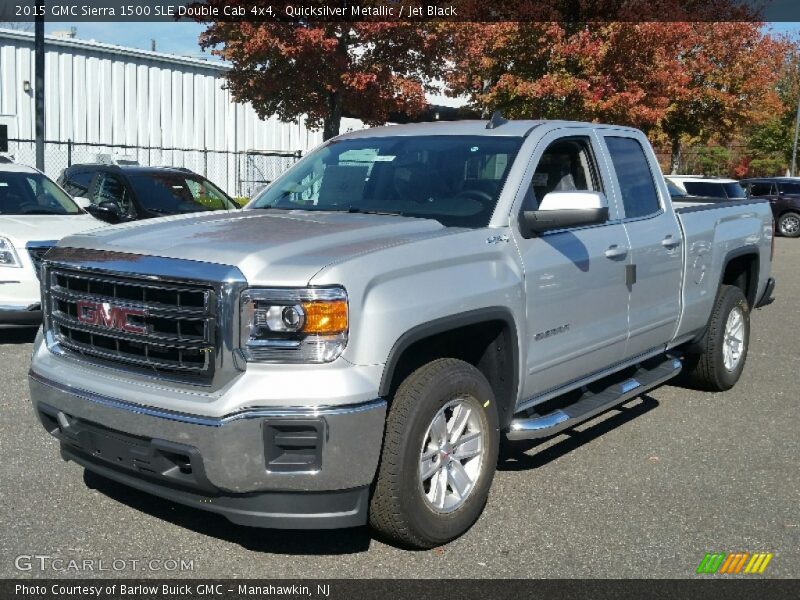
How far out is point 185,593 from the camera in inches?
141

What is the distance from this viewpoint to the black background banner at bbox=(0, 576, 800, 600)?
11.7 ft

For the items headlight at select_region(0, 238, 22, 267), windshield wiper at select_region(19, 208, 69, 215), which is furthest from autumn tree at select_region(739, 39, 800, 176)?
headlight at select_region(0, 238, 22, 267)

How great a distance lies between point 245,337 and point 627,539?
6.74 feet

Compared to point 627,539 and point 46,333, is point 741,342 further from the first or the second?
point 46,333

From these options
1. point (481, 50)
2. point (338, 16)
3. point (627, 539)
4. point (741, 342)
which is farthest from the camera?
point (481, 50)

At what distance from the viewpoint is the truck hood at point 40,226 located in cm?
803

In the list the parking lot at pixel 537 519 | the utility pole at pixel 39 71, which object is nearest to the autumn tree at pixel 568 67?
the utility pole at pixel 39 71

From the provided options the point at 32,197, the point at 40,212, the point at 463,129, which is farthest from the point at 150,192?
the point at 463,129

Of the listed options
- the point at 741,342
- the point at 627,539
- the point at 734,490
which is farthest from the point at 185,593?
the point at 741,342

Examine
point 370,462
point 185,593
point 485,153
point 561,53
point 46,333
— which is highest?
point 561,53

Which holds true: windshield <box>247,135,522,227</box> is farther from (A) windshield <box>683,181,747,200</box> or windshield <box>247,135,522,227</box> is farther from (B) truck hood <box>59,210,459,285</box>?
(A) windshield <box>683,181,747,200</box>

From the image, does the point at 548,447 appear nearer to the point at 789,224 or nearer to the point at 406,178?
the point at 406,178

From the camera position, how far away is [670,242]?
5777mm

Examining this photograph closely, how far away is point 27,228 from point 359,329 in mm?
5811
